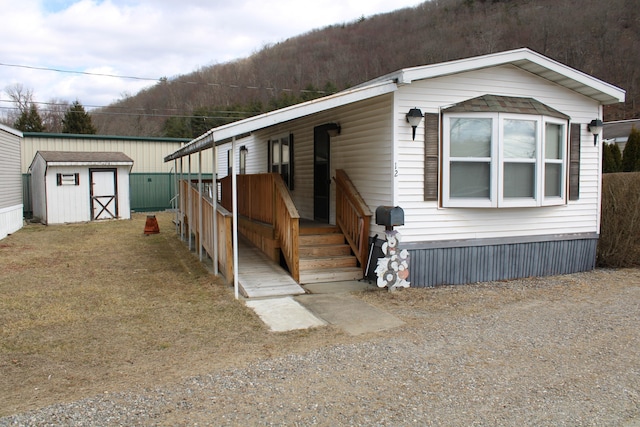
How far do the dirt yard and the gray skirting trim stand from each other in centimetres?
29

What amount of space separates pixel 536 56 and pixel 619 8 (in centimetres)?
4783

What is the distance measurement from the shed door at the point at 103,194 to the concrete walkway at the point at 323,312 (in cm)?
1225

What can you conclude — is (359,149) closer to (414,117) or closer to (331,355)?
(414,117)

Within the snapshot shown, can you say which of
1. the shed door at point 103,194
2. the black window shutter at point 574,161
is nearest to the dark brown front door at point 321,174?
the black window shutter at point 574,161

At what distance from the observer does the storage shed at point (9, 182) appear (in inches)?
503

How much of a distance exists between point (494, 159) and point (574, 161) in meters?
1.80

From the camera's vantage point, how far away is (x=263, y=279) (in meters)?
7.19

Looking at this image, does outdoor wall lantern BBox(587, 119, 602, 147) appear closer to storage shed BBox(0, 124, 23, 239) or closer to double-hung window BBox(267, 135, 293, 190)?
double-hung window BBox(267, 135, 293, 190)

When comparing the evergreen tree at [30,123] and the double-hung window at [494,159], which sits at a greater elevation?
the evergreen tree at [30,123]

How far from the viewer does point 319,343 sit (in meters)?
4.77

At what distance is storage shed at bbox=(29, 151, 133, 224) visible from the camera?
15.9m

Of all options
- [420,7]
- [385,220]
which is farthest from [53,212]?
[420,7]

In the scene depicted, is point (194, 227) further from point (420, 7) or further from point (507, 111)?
point (420, 7)

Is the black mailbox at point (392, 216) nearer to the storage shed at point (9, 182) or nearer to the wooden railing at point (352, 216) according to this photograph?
the wooden railing at point (352, 216)
